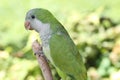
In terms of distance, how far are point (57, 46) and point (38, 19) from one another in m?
0.10

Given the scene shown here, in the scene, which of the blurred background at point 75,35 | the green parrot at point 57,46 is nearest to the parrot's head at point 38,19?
the green parrot at point 57,46

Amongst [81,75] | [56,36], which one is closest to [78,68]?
[81,75]

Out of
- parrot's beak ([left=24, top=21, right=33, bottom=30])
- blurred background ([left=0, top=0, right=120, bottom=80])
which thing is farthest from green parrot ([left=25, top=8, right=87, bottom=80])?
blurred background ([left=0, top=0, right=120, bottom=80])

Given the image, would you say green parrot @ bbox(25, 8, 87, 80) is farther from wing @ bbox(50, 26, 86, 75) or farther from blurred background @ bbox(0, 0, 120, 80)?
blurred background @ bbox(0, 0, 120, 80)

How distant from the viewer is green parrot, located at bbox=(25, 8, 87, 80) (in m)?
1.56

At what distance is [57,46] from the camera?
1597mm

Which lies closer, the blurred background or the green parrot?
the green parrot

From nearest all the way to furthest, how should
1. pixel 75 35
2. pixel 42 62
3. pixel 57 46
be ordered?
pixel 42 62
pixel 57 46
pixel 75 35

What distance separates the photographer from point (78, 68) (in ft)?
5.15

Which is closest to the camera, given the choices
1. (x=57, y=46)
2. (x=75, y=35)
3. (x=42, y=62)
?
(x=42, y=62)

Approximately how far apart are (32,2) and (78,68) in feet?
8.44

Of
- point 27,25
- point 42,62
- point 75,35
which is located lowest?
point 42,62

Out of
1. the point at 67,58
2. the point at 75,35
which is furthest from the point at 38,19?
the point at 75,35

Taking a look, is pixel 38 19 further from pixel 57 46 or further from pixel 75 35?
pixel 75 35
